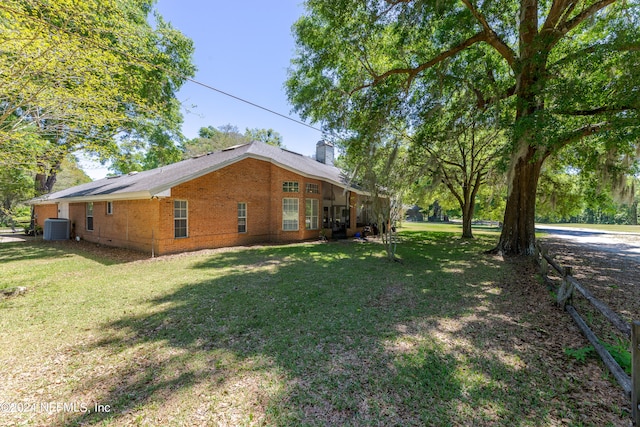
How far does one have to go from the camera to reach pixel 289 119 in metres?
12.1

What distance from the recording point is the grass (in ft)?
8.50

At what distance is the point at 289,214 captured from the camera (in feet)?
47.8

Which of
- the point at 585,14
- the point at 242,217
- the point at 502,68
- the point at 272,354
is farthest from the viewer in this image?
the point at 242,217

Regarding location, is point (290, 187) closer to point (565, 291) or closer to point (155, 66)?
point (155, 66)

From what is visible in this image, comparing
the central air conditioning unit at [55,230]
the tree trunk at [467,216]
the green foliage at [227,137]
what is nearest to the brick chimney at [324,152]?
the tree trunk at [467,216]

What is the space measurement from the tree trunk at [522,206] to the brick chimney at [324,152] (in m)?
14.5

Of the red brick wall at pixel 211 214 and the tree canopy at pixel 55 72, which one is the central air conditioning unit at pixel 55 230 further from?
the tree canopy at pixel 55 72

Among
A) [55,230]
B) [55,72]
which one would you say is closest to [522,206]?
[55,72]

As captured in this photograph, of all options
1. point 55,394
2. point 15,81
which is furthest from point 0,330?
point 15,81

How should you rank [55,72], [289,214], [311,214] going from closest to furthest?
[55,72]
[289,214]
[311,214]

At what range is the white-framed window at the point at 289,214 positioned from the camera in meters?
14.4

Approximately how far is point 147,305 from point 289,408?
414 cm

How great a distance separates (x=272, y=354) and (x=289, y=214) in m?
11.2

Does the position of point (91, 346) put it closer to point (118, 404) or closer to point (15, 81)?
point (118, 404)
